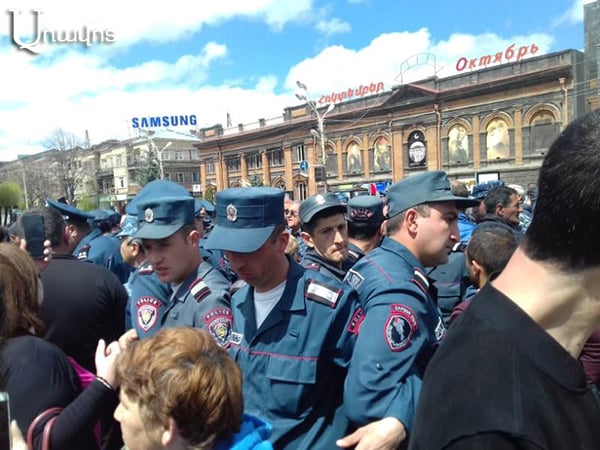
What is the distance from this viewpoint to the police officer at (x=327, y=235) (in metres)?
3.93

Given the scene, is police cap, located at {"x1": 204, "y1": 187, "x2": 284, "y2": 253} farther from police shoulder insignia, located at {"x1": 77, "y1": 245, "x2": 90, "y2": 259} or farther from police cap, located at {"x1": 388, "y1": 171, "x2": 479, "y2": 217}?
police shoulder insignia, located at {"x1": 77, "y1": 245, "x2": 90, "y2": 259}

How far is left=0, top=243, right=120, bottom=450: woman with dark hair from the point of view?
1.80 metres

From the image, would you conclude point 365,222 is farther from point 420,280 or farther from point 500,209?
point 420,280

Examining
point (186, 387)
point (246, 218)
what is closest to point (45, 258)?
point (246, 218)

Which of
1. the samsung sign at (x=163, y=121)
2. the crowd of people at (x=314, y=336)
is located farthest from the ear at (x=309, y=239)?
the samsung sign at (x=163, y=121)

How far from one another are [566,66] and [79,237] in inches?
1245

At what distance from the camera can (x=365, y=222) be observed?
4.65 m

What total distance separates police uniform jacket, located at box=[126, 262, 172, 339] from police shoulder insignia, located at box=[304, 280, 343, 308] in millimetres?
1117

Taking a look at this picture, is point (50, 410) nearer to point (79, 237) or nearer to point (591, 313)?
point (591, 313)

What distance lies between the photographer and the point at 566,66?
95.9 feet

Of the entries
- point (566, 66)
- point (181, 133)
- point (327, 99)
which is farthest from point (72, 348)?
point (181, 133)

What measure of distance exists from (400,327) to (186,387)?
938 mm

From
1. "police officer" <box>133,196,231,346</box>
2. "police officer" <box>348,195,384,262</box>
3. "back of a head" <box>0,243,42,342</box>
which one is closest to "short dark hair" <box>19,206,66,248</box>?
"police officer" <box>133,196,231,346</box>

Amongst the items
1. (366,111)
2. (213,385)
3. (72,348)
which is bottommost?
(72,348)
